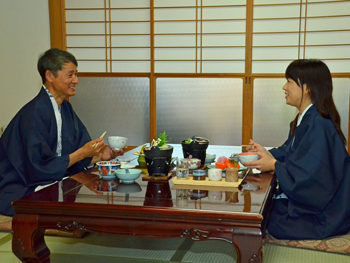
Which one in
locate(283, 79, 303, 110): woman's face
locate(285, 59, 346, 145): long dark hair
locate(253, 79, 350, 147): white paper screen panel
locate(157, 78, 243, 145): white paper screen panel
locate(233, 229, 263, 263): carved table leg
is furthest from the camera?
locate(157, 78, 243, 145): white paper screen panel

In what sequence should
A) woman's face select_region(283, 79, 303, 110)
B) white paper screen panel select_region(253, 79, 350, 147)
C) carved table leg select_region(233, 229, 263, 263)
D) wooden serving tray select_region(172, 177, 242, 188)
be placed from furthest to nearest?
white paper screen panel select_region(253, 79, 350, 147)
woman's face select_region(283, 79, 303, 110)
wooden serving tray select_region(172, 177, 242, 188)
carved table leg select_region(233, 229, 263, 263)

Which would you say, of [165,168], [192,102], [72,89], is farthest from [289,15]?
[165,168]

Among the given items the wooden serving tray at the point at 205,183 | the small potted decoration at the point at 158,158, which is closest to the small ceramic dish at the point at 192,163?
the small potted decoration at the point at 158,158

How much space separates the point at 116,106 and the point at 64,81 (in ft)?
8.97

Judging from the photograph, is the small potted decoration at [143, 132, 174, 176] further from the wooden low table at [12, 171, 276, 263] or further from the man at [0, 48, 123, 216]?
the man at [0, 48, 123, 216]

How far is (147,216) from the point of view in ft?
5.03

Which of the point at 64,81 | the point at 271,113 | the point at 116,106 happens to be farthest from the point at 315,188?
the point at 116,106

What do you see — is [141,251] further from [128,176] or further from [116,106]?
[116,106]

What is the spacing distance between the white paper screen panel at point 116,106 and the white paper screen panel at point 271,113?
144cm

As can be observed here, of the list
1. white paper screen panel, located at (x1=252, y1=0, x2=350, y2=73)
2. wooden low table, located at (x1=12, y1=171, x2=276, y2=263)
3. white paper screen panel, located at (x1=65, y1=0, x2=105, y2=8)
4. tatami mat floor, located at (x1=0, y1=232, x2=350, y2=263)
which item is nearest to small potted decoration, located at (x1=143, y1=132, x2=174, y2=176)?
wooden low table, located at (x1=12, y1=171, x2=276, y2=263)

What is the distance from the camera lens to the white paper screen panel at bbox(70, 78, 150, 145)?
5.33 m

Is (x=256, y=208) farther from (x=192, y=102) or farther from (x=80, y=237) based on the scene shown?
(x=192, y=102)

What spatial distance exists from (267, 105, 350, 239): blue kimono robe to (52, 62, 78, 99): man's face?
149 centimetres

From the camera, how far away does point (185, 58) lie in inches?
206
